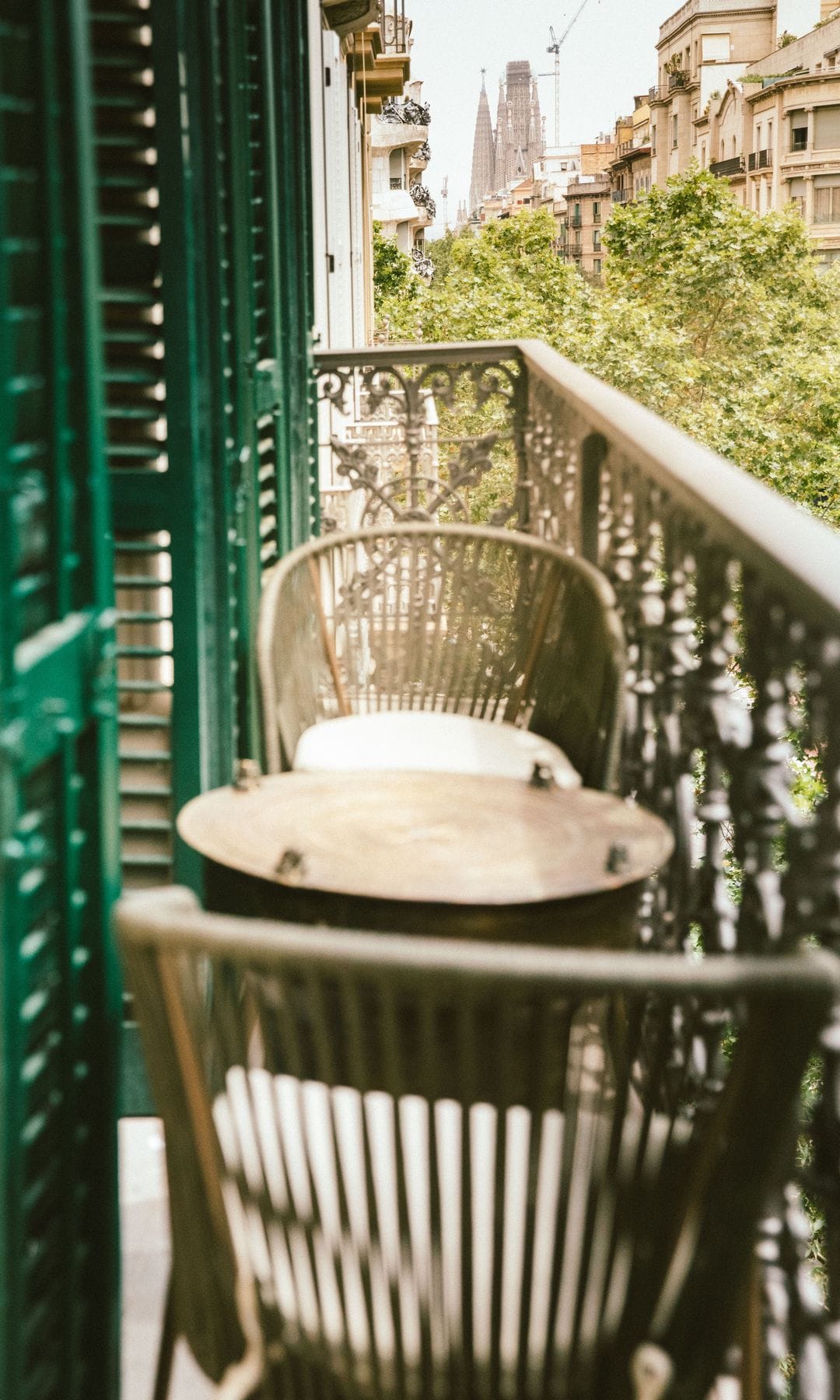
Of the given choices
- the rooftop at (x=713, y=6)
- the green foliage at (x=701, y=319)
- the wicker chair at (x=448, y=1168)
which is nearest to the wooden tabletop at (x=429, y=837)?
the wicker chair at (x=448, y=1168)

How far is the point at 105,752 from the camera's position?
1740 millimetres

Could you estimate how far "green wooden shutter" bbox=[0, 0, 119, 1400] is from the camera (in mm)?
1408

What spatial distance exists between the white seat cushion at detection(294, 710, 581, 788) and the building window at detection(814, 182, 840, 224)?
2518 inches

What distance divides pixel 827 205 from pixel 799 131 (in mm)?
3473

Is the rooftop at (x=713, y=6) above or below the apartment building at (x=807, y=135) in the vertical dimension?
above

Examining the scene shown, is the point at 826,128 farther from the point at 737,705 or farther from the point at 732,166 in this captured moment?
the point at 737,705

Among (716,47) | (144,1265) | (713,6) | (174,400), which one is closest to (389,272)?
(174,400)

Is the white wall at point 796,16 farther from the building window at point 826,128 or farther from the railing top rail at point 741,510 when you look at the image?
the railing top rail at point 741,510

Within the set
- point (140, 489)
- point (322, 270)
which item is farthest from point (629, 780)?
point (322, 270)

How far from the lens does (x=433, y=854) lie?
1.89 m

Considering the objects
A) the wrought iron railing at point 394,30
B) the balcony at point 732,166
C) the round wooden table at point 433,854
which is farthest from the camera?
the balcony at point 732,166

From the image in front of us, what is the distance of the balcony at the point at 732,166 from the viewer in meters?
65.5

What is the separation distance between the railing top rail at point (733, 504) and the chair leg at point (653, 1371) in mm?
654

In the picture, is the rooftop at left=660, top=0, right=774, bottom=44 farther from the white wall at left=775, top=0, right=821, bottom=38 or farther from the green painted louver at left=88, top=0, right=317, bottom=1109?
the green painted louver at left=88, top=0, right=317, bottom=1109
